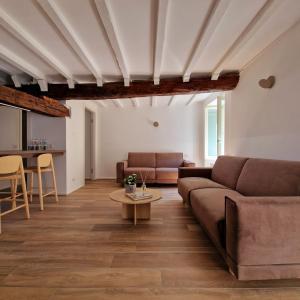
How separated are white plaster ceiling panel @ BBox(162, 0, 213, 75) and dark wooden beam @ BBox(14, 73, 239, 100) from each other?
1.89ft

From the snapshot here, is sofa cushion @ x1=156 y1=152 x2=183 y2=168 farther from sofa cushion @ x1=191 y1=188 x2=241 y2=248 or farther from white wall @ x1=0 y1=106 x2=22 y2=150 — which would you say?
white wall @ x1=0 y1=106 x2=22 y2=150

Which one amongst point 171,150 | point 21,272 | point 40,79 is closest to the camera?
point 21,272

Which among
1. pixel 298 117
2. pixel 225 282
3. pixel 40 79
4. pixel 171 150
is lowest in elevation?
pixel 225 282

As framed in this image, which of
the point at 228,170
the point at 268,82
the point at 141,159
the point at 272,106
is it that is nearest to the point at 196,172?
the point at 228,170

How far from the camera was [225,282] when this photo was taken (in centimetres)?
142

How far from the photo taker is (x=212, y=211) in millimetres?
1752

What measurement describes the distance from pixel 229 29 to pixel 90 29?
5.20 ft

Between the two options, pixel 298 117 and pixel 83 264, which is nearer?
pixel 83 264

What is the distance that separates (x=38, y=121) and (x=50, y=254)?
3037 mm

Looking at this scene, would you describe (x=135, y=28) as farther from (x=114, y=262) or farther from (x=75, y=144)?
(x=75, y=144)

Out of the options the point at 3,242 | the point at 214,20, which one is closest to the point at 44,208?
the point at 3,242

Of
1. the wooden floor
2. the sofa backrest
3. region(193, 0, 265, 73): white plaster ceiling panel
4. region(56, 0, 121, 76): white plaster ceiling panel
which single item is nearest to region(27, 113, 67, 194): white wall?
the wooden floor

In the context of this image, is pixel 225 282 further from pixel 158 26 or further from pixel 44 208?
pixel 44 208

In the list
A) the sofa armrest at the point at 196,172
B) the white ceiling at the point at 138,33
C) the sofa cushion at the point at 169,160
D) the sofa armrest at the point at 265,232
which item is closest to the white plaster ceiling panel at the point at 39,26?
the white ceiling at the point at 138,33
